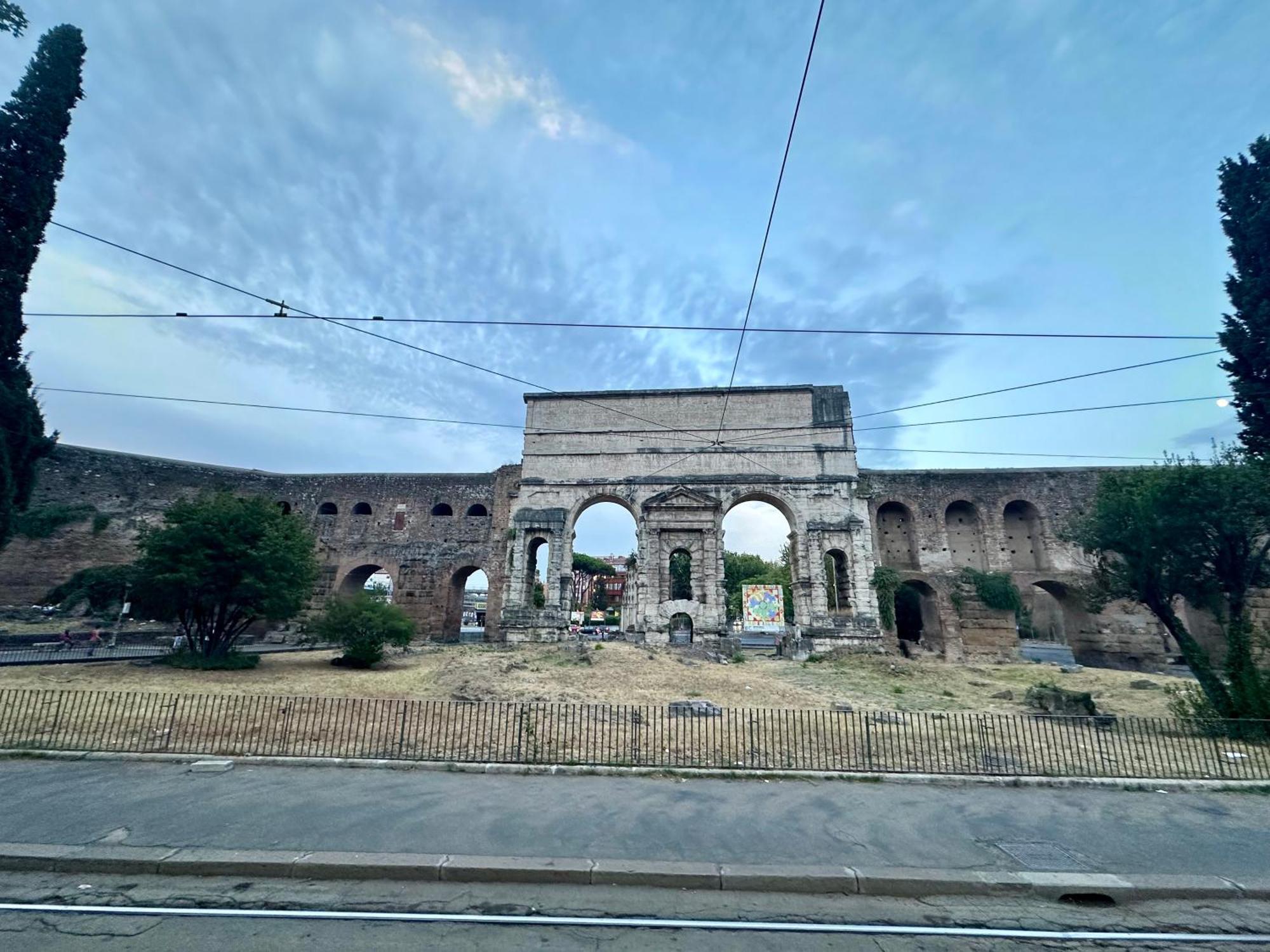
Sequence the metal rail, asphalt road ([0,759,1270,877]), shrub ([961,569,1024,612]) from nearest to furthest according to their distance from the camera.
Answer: the metal rail, asphalt road ([0,759,1270,877]), shrub ([961,569,1024,612])

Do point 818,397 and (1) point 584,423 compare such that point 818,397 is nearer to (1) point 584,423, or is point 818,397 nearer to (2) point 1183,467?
(1) point 584,423

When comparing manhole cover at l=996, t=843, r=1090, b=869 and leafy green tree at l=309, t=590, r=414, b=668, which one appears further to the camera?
leafy green tree at l=309, t=590, r=414, b=668

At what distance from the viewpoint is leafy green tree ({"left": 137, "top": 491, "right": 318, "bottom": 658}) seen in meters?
15.4

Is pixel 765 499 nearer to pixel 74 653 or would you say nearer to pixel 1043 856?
pixel 1043 856

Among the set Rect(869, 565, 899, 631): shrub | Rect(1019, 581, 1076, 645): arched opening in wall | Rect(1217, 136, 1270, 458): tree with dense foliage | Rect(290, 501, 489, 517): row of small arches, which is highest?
Rect(1217, 136, 1270, 458): tree with dense foliage

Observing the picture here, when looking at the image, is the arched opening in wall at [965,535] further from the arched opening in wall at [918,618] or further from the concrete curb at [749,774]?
the concrete curb at [749,774]

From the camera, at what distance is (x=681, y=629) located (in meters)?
27.2

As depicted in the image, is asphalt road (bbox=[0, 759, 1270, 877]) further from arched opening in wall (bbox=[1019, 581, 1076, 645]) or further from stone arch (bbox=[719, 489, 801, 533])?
arched opening in wall (bbox=[1019, 581, 1076, 645])

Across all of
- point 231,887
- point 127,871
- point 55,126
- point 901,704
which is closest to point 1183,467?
point 901,704

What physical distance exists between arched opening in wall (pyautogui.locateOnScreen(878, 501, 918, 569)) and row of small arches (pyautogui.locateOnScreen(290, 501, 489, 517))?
21387 mm

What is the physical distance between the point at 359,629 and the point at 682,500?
1555 cm

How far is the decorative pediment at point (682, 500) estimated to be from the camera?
27719mm

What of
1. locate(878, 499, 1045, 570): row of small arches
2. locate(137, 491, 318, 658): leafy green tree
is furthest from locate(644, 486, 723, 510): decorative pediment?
locate(137, 491, 318, 658): leafy green tree

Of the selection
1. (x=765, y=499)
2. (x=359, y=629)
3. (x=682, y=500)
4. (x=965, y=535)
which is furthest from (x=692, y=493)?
(x=359, y=629)
